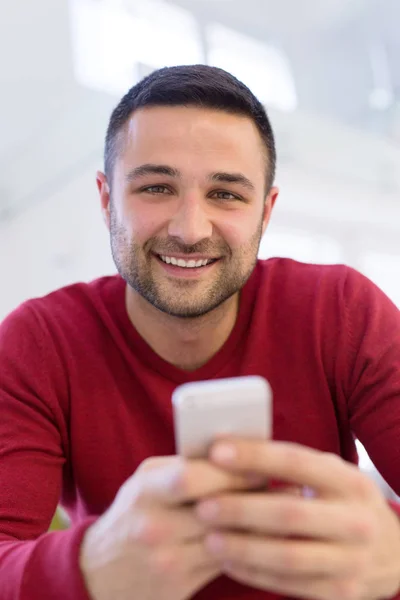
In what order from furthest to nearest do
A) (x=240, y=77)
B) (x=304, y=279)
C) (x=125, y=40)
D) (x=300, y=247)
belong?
1. (x=300, y=247)
2. (x=240, y=77)
3. (x=125, y=40)
4. (x=304, y=279)

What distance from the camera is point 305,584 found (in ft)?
1.53

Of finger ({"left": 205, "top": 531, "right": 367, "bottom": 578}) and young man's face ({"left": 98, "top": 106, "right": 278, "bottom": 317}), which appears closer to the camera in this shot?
finger ({"left": 205, "top": 531, "right": 367, "bottom": 578})

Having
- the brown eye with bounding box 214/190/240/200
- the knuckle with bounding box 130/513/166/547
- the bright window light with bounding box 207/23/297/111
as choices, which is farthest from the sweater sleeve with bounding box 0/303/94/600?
the bright window light with bounding box 207/23/297/111

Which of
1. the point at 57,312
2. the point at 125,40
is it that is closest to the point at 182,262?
the point at 57,312

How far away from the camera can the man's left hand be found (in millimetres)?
438

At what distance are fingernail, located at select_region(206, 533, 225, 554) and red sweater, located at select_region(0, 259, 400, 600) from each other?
0.39 metres

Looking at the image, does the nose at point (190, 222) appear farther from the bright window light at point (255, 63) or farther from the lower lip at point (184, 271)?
the bright window light at point (255, 63)

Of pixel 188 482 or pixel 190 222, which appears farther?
pixel 190 222

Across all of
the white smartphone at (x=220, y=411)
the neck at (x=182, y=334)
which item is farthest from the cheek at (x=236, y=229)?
the white smartphone at (x=220, y=411)

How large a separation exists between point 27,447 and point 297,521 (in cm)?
47

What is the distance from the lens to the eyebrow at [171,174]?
34.1 inches

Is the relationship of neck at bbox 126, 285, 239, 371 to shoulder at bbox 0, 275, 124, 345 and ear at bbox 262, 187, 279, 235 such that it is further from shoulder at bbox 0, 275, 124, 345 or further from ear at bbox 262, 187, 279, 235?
ear at bbox 262, 187, 279, 235

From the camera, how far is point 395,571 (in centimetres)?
52

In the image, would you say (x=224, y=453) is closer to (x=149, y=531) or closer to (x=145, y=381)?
(x=149, y=531)
